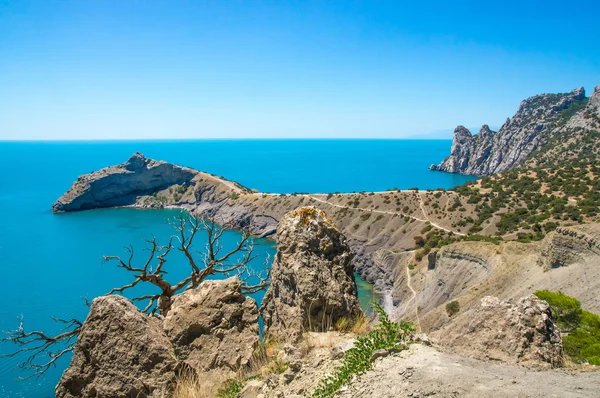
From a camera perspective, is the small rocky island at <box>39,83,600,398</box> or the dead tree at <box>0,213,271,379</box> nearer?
the small rocky island at <box>39,83,600,398</box>

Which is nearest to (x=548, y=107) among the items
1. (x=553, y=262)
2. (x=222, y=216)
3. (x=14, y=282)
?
(x=222, y=216)

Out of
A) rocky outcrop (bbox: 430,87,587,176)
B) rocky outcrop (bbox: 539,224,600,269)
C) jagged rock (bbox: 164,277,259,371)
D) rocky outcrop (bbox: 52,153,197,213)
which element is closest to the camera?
jagged rock (bbox: 164,277,259,371)

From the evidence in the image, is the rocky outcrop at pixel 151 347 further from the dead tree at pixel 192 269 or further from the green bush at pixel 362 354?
the green bush at pixel 362 354

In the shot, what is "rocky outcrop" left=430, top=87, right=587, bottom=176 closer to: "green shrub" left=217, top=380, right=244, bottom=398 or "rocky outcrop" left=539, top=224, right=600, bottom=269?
"rocky outcrop" left=539, top=224, right=600, bottom=269

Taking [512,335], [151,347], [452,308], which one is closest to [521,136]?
Answer: [452,308]

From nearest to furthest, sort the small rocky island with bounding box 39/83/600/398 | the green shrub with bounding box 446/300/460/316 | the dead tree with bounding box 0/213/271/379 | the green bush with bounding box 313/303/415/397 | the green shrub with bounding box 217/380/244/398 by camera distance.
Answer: the small rocky island with bounding box 39/83/600/398, the green bush with bounding box 313/303/415/397, the green shrub with bounding box 217/380/244/398, the dead tree with bounding box 0/213/271/379, the green shrub with bounding box 446/300/460/316

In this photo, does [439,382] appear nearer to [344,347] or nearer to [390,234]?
[344,347]

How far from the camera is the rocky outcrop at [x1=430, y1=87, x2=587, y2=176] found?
164 meters

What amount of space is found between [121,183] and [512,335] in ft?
457

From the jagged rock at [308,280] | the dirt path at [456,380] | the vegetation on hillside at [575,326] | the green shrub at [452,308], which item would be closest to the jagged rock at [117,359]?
the jagged rock at [308,280]

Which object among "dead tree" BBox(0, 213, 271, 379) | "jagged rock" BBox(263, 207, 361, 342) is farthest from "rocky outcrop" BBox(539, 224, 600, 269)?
"jagged rock" BBox(263, 207, 361, 342)

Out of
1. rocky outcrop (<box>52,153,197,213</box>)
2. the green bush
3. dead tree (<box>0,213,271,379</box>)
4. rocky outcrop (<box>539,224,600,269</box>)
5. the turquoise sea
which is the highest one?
the green bush

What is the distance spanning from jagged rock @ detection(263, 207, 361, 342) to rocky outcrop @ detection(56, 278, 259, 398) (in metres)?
0.83

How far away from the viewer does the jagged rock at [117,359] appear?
719 centimetres
